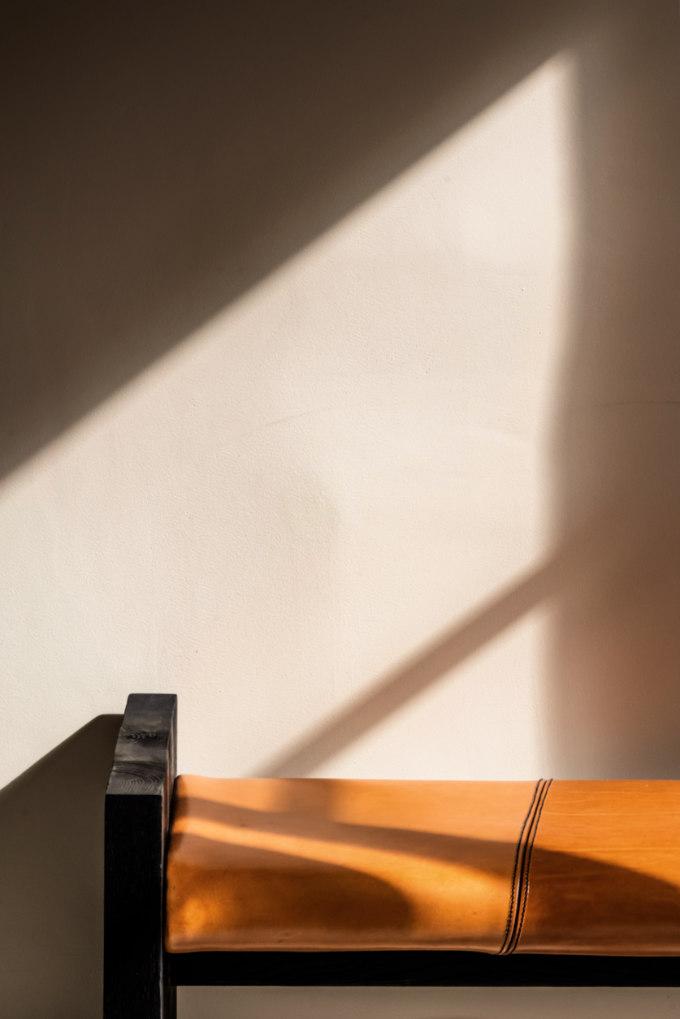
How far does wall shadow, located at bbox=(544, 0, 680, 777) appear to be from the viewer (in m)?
1.60

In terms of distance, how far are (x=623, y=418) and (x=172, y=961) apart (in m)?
1.03

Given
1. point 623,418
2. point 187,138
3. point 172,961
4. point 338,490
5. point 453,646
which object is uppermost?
point 187,138

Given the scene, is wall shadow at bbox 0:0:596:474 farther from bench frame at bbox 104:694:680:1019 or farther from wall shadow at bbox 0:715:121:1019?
bench frame at bbox 104:694:680:1019

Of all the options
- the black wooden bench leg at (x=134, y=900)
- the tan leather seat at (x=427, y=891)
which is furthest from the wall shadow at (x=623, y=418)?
the black wooden bench leg at (x=134, y=900)

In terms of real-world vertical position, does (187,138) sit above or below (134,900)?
above

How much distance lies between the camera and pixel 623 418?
1.64 meters

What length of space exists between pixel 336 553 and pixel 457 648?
0.25m

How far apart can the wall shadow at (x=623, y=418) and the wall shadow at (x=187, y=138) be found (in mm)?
146

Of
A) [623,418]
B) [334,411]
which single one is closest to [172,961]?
[334,411]

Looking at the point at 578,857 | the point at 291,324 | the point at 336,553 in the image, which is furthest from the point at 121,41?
the point at 578,857

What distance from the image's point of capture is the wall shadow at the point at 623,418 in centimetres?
160

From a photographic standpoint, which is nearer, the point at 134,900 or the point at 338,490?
the point at 134,900

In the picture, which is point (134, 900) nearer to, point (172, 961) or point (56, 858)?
point (172, 961)

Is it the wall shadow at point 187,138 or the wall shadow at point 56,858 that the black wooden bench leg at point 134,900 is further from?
the wall shadow at point 187,138
